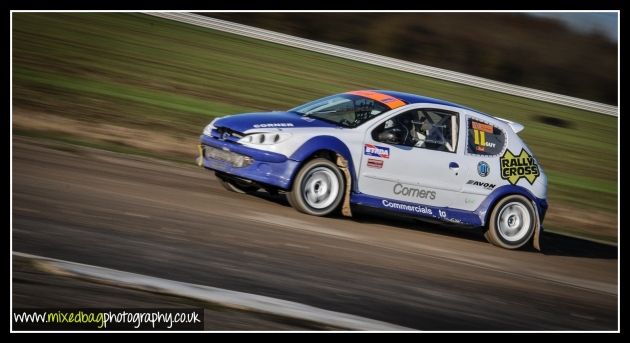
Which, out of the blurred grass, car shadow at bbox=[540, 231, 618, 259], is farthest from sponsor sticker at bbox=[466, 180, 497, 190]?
the blurred grass

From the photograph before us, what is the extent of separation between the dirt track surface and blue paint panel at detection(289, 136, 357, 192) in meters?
0.66

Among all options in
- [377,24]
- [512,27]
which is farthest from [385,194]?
[512,27]

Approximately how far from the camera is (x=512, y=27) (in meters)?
25.8

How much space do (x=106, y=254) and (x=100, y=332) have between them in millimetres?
1725

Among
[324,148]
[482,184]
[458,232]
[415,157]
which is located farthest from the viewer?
[458,232]

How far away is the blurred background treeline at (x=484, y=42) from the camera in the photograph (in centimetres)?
2372

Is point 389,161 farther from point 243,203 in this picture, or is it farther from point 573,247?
point 573,247

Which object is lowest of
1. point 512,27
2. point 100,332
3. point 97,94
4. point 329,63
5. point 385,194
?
point 100,332

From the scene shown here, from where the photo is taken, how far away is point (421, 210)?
33.3 feet

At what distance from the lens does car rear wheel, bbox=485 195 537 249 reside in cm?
1066

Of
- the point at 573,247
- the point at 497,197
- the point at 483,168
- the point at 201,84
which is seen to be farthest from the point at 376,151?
the point at 201,84

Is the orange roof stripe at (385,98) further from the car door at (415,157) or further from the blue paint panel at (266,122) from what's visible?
the blue paint panel at (266,122)

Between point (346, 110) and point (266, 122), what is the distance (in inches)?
43.9
